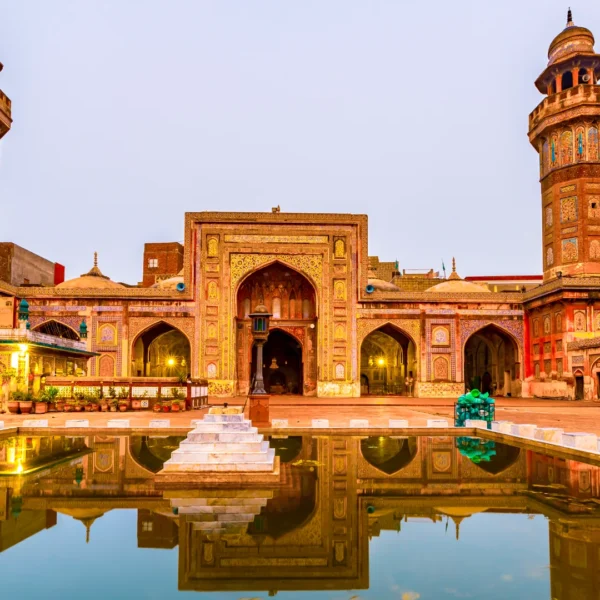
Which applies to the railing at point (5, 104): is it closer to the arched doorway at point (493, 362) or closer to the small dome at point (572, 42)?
the arched doorway at point (493, 362)

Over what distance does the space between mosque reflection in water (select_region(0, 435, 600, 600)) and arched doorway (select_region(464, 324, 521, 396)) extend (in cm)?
2113

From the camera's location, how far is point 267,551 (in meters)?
5.04

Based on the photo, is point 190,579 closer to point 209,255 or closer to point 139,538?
point 139,538

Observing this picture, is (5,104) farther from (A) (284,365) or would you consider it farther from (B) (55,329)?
(A) (284,365)

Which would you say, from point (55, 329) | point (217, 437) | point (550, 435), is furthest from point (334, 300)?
point (217, 437)

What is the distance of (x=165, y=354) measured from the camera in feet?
119

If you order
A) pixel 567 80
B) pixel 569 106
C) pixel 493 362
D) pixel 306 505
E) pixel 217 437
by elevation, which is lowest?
pixel 306 505

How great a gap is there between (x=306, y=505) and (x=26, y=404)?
1496 centimetres

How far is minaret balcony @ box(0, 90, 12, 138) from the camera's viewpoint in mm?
29000

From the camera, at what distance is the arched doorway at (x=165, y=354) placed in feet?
106

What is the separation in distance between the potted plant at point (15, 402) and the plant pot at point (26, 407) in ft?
0.37

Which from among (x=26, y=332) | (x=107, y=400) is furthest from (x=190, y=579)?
(x=26, y=332)

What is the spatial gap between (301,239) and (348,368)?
21.2 ft

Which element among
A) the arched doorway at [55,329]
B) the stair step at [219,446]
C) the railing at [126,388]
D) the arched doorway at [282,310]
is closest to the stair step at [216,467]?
the stair step at [219,446]
